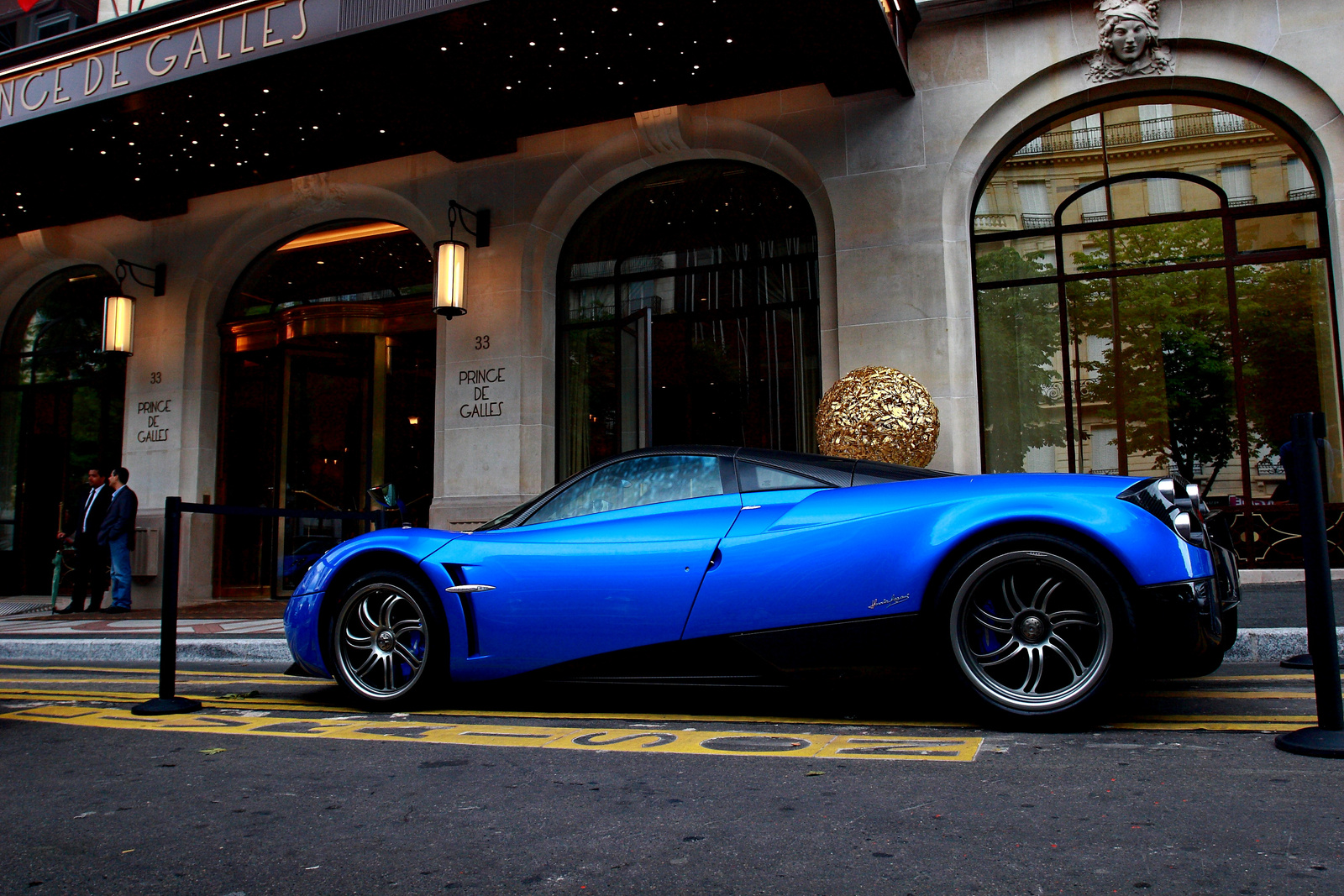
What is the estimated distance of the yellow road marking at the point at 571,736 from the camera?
3.24 meters

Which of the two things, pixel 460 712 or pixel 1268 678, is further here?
pixel 1268 678

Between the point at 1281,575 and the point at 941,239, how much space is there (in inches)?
170

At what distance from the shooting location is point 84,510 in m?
11.6

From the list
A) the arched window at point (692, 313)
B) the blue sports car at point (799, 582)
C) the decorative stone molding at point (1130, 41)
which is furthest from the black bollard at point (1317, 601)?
the decorative stone molding at point (1130, 41)

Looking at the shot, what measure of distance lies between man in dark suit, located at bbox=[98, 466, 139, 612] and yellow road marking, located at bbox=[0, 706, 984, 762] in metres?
7.43

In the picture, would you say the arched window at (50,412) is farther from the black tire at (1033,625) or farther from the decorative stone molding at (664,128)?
the black tire at (1033,625)

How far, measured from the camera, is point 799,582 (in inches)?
145

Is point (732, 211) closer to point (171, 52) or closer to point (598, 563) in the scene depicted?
point (171, 52)

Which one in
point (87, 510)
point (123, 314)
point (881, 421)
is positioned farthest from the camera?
point (123, 314)

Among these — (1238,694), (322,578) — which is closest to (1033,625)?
(1238,694)

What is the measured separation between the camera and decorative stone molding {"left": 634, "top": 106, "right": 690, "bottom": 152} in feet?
35.0

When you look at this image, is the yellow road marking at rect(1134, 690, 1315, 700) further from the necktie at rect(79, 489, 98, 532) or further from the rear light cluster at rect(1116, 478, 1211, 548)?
the necktie at rect(79, 489, 98, 532)

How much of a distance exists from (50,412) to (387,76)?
9.20m

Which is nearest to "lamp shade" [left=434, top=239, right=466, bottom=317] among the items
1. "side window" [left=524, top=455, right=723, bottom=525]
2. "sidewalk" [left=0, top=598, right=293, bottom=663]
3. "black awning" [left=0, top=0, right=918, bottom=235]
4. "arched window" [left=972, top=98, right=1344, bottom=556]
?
"black awning" [left=0, top=0, right=918, bottom=235]
